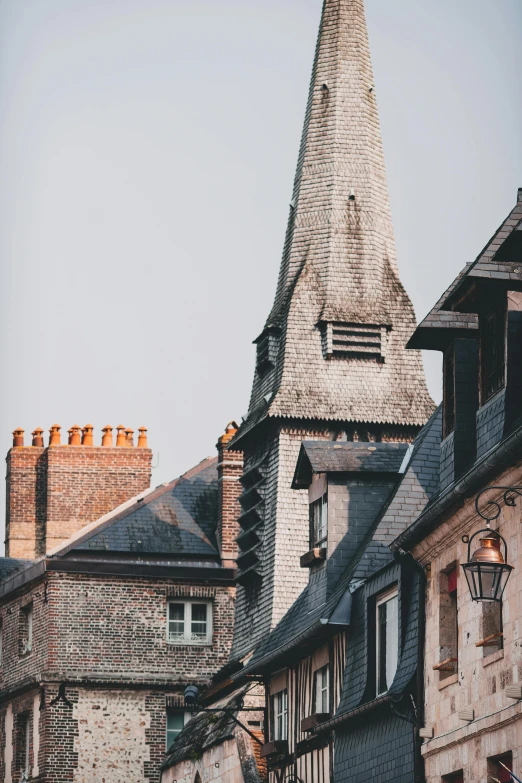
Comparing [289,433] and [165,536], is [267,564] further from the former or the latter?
[165,536]

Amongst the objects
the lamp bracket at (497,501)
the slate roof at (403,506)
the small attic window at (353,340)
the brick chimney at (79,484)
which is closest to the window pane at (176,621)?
the brick chimney at (79,484)

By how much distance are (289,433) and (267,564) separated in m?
2.48

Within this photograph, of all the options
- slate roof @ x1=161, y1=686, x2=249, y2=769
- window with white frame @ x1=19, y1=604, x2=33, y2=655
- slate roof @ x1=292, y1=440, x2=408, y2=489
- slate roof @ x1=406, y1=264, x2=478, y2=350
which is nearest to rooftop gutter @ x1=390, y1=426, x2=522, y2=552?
slate roof @ x1=406, y1=264, x2=478, y2=350

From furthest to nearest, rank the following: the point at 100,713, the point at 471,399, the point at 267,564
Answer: the point at 100,713, the point at 267,564, the point at 471,399

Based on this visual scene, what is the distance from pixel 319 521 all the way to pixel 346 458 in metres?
1.05

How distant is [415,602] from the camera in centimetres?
1831

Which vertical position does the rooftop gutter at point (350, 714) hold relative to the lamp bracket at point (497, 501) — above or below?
below

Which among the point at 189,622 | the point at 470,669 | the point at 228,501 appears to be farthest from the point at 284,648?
the point at 228,501

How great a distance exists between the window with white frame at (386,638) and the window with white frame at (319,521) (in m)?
3.84

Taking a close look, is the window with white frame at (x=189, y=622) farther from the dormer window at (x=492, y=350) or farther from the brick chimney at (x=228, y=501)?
the dormer window at (x=492, y=350)

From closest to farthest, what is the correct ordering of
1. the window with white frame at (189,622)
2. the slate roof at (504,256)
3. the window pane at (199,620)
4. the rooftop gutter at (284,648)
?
the slate roof at (504,256) → the rooftop gutter at (284,648) → the window with white frame at (189,622) → the window pane at (199,620)

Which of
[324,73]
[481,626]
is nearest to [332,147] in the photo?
[324,73]

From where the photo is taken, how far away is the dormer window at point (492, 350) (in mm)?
16453

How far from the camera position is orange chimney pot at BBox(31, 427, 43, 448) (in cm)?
4109
